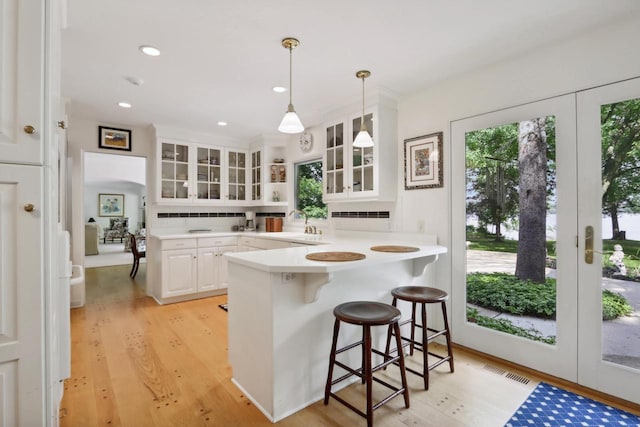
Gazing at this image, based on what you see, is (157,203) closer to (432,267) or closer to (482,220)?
(432,267)

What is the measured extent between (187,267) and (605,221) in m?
4.18

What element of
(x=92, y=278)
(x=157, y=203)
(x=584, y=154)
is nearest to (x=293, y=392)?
(x=584, y=154)

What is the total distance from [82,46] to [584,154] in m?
3.54

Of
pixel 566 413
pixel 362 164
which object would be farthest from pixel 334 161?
pixel 566 413

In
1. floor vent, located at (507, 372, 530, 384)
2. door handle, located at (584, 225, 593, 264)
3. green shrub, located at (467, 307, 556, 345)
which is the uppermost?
door handle, located at (584, 225, 593, 264)

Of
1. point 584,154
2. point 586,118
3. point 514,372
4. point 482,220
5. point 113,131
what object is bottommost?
point 514,372

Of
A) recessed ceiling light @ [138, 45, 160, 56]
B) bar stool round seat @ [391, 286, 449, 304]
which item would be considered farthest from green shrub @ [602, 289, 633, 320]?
recessed ceiling light @ [138, 45, 160, 56]

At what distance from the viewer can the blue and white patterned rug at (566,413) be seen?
69.6 inches

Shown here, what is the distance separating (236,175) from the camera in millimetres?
5012

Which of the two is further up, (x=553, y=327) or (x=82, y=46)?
(x=82, y=46)

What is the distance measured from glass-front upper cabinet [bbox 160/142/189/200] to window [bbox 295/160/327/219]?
159cm

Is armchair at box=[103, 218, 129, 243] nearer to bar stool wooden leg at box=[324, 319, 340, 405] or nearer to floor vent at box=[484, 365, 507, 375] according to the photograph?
bar stool wooden leg at box=[324, 319, 340, 405]

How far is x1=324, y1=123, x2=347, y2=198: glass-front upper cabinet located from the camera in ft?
11.1

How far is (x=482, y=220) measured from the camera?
2.63 m
